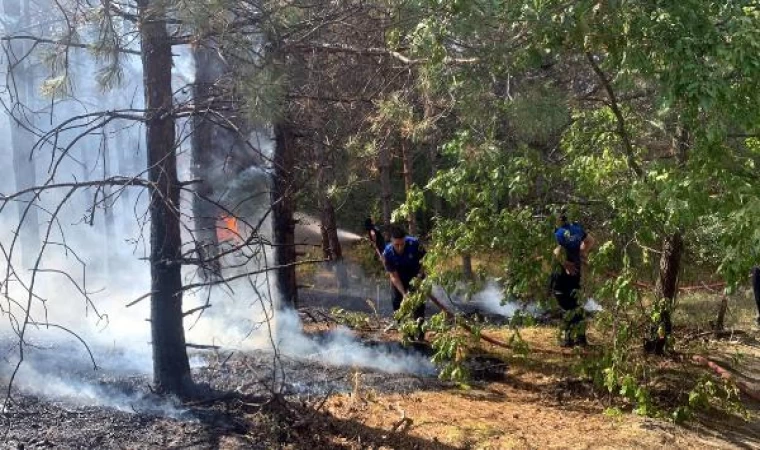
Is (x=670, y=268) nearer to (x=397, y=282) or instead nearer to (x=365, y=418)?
(x=397, y=282)

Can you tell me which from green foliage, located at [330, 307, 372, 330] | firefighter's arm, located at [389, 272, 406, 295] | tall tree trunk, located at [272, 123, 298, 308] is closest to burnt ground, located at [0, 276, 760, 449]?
firefighter's arm, located at [389, 272, 406, 295]

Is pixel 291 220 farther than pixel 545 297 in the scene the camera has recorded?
Yes

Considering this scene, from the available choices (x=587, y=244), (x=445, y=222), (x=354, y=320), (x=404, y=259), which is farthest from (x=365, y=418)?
(x=354, y=320)

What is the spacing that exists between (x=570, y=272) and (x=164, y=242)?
14.9 feet

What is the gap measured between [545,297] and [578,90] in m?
3.53

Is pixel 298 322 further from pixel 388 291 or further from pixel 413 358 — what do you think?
pixel 388 291

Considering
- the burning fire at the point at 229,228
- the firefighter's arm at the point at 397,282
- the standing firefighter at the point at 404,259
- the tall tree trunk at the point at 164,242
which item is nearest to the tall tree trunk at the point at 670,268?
the standing firefighter at the point at 404,259

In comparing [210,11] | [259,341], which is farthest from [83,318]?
[210,11]

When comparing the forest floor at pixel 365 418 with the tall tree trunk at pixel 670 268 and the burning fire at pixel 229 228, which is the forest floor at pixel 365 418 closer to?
the burning fire at pixel 229 228

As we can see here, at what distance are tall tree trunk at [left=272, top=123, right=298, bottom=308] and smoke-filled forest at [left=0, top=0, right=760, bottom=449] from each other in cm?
5

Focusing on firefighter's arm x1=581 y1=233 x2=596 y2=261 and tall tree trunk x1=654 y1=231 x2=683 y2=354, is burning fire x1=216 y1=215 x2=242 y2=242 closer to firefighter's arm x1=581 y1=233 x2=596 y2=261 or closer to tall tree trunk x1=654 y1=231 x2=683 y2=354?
firefighter's arm x1=581 y1=233 x2=596 y2=261

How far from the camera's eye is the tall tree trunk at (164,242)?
6.12 metres

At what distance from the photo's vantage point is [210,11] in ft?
16.9

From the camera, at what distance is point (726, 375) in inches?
306
